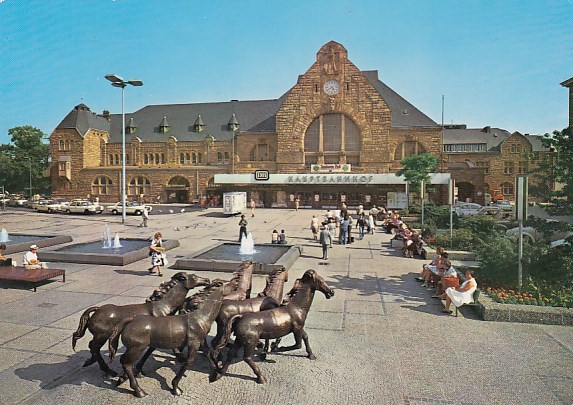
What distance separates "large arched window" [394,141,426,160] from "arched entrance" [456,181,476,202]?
761 centimetres

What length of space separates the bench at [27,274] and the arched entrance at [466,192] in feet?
178

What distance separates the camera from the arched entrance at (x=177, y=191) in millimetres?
62719

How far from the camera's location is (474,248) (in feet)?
57.6

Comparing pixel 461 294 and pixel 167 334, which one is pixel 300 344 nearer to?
pixel 167 334

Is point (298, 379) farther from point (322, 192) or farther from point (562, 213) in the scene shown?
point (322, 192)

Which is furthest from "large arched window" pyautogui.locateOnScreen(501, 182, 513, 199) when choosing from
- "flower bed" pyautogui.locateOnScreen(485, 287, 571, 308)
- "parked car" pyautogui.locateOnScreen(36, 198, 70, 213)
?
"parked car" pyautogui.locateOnScreen(36, 198, 70, 213)

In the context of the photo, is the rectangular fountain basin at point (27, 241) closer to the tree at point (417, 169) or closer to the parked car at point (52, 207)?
the parked car at point (52, 207)

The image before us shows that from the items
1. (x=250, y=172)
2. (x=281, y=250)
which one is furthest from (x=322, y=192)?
(x=281, y=250)

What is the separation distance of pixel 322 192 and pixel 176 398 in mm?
48604

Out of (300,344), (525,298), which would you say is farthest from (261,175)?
(300,344)

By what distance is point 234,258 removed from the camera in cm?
1644

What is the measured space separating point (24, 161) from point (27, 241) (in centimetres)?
6545

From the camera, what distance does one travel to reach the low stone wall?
29.6 ft

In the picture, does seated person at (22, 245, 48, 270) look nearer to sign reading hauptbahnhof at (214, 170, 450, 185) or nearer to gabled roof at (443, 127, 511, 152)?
sign reading hauptbahnhof at (214, 170, 450, 185)
